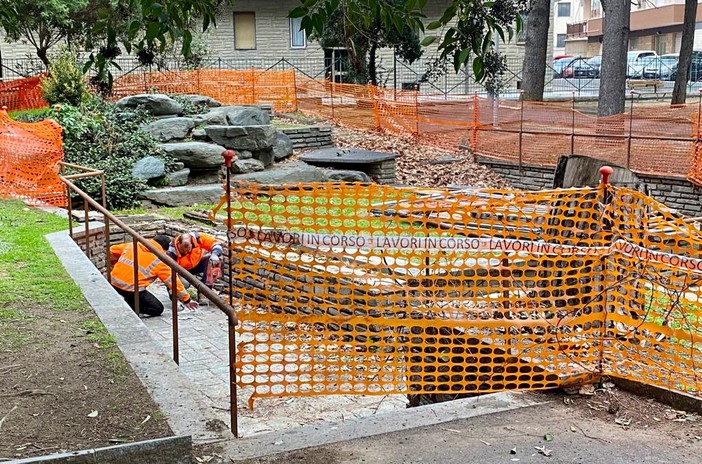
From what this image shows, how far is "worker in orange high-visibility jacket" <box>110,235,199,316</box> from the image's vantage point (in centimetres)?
910

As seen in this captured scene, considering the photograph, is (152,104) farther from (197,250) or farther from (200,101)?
(197,250)

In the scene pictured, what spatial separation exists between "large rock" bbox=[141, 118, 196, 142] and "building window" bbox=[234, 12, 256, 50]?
20.3 m

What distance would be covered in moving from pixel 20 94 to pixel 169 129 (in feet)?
27.1

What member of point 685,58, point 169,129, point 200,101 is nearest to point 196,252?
point 169,129

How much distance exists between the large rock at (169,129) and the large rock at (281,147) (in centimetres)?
203

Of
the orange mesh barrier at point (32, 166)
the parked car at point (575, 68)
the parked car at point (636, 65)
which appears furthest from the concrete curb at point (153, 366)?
the parked car at point (636, 65)

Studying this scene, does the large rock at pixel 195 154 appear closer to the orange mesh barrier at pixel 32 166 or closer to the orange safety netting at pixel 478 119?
the orange mesh barrier at pixel 32 166

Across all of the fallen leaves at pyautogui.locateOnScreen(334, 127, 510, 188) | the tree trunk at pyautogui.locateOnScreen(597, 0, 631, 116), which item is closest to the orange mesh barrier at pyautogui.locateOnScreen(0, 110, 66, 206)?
the fallen leaves at pyautogui.locateOnScreen(334, 127, 510, 188)

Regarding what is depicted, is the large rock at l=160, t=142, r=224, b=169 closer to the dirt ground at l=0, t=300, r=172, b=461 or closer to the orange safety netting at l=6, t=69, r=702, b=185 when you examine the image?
the orange safety netting at l=6, t=69, r=702, b=185

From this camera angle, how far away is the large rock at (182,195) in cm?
1496

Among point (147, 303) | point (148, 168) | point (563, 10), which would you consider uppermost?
point (563, 10)

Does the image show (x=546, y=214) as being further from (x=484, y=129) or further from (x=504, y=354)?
(x=484, y=129)

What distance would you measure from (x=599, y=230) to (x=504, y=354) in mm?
1026

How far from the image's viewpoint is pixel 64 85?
18.9 m
